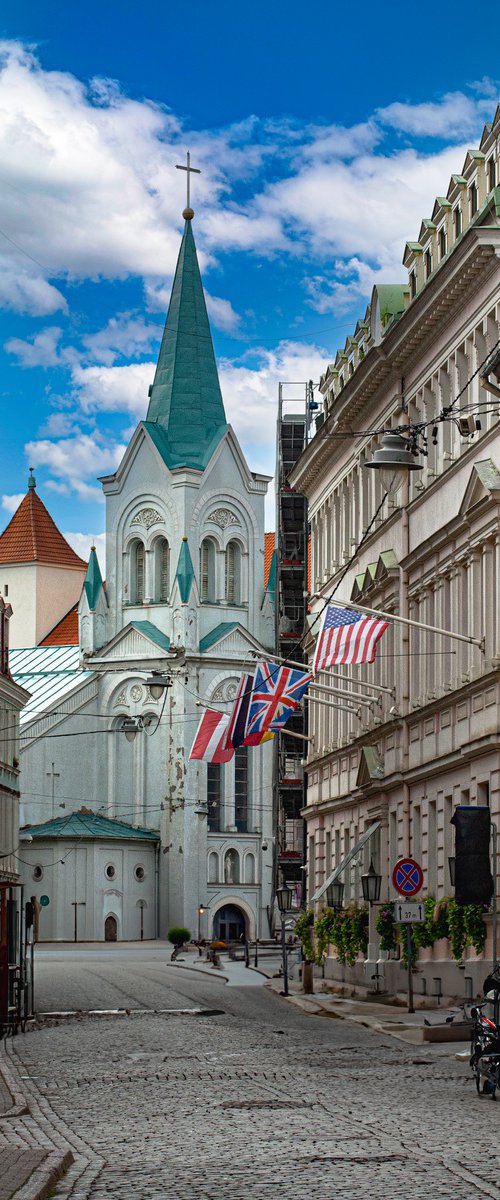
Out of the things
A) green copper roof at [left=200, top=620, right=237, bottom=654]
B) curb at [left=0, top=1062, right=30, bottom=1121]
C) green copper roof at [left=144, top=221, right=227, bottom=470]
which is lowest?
curb at [left=0, top=1062, right=30, bottom=1121]

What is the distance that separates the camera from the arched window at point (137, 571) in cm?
10900

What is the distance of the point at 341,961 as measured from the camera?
47.1m

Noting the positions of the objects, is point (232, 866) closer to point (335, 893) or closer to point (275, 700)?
point (335, 893)

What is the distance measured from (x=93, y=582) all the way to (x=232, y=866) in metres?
17.6

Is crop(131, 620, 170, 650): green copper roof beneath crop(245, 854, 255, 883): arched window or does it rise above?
above

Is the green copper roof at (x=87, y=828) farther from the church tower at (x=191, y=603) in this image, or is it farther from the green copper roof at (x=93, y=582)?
the green copper roof at (x=93, y=582)

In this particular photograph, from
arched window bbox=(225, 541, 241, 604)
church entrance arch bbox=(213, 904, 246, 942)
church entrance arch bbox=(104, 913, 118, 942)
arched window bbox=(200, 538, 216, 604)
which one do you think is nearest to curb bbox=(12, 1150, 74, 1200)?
church entrance arch bbox=(104, 913, 118, 942)

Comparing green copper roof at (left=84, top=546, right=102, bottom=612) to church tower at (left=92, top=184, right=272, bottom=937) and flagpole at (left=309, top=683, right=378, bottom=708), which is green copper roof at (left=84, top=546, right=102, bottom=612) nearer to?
church tower at (left=92, top=184, right=272, bottom=937)

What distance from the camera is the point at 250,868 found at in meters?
104

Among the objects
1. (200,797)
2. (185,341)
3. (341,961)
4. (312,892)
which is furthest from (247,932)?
(341,961)

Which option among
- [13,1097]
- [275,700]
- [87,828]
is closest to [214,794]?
[87,828]

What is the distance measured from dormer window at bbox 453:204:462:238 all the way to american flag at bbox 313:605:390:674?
25.5 ft

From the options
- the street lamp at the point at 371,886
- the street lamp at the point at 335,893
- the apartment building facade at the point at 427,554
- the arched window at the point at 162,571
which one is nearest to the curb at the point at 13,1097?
the apartment building facade at the point at 427,554

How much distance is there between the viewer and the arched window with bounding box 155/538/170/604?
108 m
